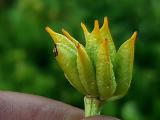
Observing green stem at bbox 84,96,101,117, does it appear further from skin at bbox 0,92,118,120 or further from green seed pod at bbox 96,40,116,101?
skin at bbox 0,92,118,120

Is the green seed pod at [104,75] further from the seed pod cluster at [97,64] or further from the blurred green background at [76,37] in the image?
the blurred green background at [76,37]

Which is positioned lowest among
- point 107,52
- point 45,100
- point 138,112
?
point 138,112

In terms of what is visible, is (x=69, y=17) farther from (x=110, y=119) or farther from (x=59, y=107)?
(x=110, y=119)

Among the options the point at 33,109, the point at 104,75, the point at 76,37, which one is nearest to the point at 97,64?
the point at 104,75

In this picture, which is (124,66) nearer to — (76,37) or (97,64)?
(97,64)

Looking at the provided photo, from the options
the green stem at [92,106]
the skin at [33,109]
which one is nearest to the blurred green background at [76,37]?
the skin at [33,109]

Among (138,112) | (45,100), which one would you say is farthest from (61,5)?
(45,100)
